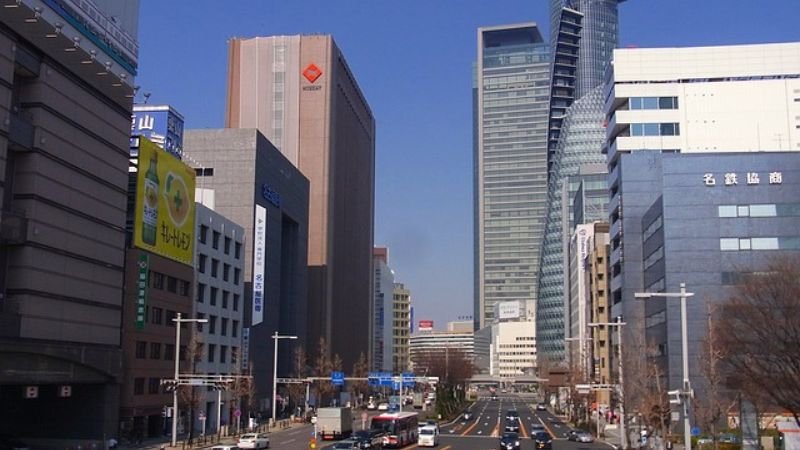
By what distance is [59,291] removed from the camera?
62.0m

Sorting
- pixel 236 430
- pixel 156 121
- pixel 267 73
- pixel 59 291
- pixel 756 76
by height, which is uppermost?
pixel 267 73

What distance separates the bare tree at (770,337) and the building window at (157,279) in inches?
1939

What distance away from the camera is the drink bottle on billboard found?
7862 cm

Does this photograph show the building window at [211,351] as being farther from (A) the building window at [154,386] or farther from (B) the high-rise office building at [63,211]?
(B) the high-rise office building at [63,211]

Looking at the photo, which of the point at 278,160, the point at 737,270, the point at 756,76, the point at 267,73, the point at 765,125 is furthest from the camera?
the point at 267,73

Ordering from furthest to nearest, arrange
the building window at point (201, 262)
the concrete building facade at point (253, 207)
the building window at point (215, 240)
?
the concrete building facade at point (253, 207) → the building window at point (215, 240) → the building window at point (201, 262)

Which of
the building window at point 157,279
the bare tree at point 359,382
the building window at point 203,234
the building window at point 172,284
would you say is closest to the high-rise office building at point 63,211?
the building window at point 157,279

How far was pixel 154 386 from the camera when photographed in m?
81.1

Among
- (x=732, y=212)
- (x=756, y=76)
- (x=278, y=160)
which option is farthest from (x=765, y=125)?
(x=278, y=160)

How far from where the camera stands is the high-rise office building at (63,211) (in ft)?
187

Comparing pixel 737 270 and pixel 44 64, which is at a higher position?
pixel 44 64

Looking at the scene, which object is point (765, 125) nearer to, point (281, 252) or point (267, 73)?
point (281, 252)

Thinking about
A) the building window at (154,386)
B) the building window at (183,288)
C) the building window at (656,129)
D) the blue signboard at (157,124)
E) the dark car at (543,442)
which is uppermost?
the building window at (656,129)

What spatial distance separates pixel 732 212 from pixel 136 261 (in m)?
58.4
